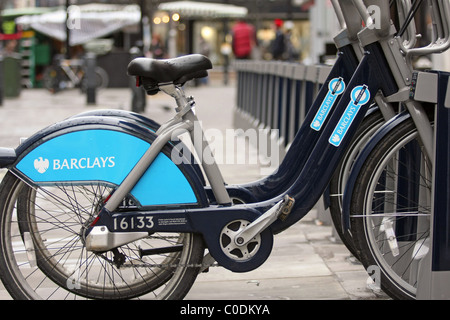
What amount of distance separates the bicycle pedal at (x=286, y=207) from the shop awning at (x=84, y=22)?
24.3 metres

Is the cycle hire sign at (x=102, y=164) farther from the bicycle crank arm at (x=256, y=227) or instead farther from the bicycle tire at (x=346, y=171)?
the bicycle tire at (x=346, y=171)

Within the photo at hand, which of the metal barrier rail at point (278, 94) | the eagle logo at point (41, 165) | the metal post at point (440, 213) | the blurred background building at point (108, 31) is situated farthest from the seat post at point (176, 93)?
the blurred background building at point (108, 31)

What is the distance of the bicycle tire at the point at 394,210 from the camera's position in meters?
3.50

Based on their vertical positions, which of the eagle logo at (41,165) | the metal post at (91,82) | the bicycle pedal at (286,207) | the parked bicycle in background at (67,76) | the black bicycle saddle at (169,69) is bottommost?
the parked bicycle in background at (67,76)

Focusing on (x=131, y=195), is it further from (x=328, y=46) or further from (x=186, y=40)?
(x=186, y=40)

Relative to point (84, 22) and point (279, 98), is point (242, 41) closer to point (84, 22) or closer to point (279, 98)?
point (84, 22)

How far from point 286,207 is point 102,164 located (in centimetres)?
84

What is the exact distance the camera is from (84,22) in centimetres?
2916

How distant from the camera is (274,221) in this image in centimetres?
365

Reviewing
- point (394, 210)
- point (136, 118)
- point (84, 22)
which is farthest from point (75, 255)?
point (84, 22)

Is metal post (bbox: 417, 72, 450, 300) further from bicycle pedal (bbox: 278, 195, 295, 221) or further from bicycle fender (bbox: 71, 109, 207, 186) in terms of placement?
bicycle fender (bbox: 71, 109, 207, 186)

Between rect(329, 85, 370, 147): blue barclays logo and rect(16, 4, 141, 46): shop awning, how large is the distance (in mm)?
24299

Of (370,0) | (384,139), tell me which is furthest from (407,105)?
(370,0)
